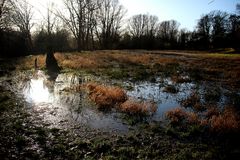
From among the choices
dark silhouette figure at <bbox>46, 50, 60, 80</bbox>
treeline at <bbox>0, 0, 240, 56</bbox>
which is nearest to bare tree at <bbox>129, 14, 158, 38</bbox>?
treeline at <bbox>0, 0, 240, 56</bbox>

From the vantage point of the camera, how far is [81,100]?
47.0ft

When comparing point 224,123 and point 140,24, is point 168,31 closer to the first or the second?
point 140,24

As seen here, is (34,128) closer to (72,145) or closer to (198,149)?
(72,145)

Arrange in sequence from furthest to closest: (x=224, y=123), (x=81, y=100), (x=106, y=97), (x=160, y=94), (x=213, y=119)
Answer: (x=160, y=94) → (x=81, y=100) → (x=106, y=97) → (x=213, y=119) → (x=224, y=123)

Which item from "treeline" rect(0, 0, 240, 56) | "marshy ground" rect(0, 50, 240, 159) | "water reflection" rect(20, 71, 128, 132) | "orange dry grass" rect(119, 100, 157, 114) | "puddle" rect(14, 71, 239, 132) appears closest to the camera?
"marshy ground" rect(0, 50, 240, 159)

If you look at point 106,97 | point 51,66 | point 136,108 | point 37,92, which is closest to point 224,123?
point 136,108

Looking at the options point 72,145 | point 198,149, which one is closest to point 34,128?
point 72,145

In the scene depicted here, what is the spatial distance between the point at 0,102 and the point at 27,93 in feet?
9.52

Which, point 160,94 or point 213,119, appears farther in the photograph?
point 160,94

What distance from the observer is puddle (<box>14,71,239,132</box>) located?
11.0m

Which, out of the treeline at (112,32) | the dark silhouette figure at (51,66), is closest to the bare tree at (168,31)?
the treeline at (112,32)

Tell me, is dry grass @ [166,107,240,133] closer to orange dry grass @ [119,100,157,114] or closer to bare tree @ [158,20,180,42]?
orange dry grass @ [119,100,157,114]

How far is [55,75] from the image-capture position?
77.0 ft

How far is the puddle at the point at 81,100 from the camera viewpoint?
36.2 ft
